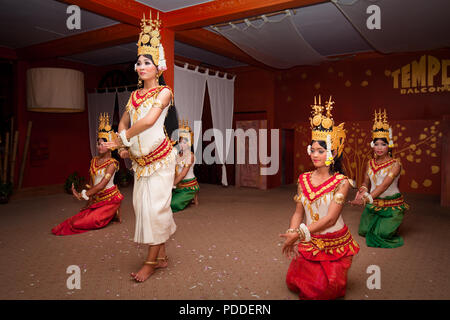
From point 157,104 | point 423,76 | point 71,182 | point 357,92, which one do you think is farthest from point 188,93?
point 423,76

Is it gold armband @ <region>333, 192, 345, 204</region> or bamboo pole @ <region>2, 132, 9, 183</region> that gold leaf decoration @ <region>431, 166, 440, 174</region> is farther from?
bamboo pole @ <region>2, 132, 9, 183</region>

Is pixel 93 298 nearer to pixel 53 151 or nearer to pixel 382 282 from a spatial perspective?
pixel 382 282

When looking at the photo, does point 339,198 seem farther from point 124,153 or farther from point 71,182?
point 71,182

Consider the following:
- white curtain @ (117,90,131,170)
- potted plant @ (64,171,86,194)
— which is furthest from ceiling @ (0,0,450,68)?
potted plant @ (64,171,86,194)

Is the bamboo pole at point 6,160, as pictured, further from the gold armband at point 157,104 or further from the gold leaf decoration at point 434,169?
the gold leaf decoration at point 434,169

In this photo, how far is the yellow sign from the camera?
5734 mm

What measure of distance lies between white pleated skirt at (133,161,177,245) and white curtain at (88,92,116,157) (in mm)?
4416

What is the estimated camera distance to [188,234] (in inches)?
144

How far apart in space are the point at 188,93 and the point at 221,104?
51.1 inches

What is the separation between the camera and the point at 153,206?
2447mm

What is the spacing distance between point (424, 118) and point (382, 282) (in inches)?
175

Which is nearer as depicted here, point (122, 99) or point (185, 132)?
point (185, 132)

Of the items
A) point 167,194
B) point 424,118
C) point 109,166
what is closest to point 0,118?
point 109,166

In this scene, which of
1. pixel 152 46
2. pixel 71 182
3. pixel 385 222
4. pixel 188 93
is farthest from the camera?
pixel 71 182
